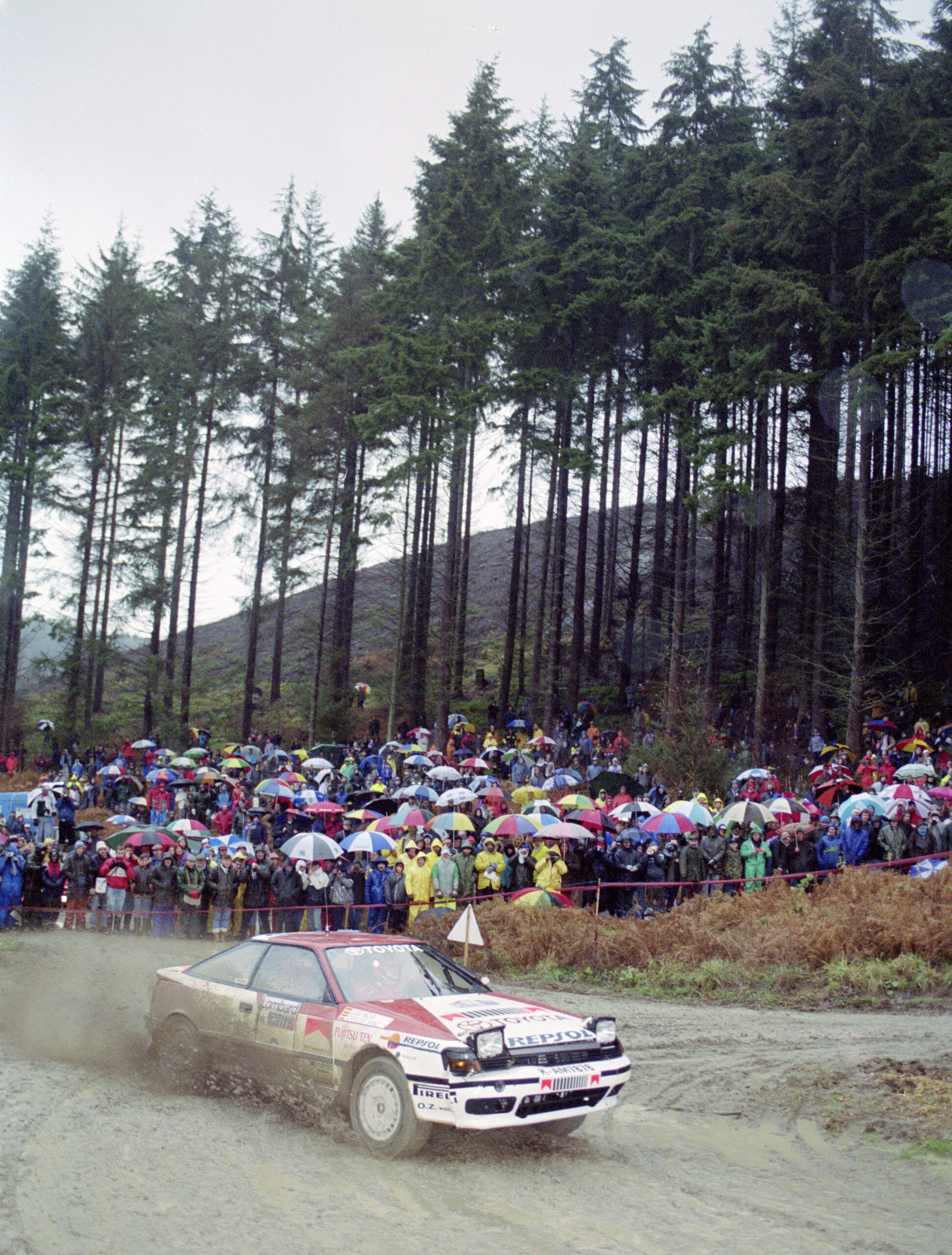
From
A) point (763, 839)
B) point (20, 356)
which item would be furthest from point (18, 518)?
point (763, 839)

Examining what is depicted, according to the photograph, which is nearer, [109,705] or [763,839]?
[763,839]

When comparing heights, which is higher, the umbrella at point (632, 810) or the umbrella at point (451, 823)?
the umbrella at point (632, 810)

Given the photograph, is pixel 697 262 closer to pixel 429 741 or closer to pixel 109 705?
pixel 429 741

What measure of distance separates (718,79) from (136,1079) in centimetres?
3591

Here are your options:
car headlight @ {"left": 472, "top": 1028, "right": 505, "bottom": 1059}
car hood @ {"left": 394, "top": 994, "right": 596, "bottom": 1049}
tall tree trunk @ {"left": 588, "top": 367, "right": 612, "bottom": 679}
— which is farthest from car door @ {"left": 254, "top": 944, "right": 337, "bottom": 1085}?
tall tree trunk @ {"left": 588, "top": 367, "right": 612, "bottom": 679}

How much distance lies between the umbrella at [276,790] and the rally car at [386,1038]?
15198mm

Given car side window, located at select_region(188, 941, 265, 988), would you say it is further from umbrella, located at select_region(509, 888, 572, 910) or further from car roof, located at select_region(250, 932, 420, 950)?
umbrella, located at select_region(509, 888, 572, 910)

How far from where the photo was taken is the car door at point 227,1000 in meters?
8.16

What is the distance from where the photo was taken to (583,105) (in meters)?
42.0

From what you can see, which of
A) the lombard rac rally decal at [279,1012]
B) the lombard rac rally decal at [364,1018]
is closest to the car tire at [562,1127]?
the lombard rac rally decal at [364,1018]

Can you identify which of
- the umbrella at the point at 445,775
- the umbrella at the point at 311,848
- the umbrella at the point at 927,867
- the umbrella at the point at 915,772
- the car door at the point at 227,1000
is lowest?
the car door at the point at 227,1000

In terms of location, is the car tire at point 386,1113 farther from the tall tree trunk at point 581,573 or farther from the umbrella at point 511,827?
the tall tree trunk at point 581,573

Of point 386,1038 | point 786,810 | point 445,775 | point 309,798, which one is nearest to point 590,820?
point 786,810

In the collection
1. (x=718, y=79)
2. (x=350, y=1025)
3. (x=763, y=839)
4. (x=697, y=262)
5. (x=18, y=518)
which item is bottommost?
(x=350, y=1025)
